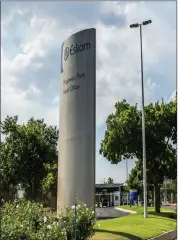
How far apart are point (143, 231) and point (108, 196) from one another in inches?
2332

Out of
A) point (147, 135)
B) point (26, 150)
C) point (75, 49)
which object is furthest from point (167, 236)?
point (26, 150)

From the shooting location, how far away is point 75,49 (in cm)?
1809

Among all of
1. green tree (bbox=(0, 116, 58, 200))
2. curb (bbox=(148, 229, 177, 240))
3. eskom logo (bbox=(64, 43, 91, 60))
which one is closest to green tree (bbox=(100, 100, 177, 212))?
green tree (bbox=(0, 116, 58, 200))

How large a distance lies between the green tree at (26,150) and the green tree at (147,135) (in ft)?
22.3

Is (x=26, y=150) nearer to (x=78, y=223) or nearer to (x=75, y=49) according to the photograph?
(x=75, y=49)

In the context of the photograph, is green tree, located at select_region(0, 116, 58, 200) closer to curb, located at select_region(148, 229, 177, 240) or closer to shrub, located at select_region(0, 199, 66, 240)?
curb, located at select_region(148, 229, 177, 240)

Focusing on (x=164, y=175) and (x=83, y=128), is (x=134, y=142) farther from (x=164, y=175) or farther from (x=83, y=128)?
(x=83, y=128)

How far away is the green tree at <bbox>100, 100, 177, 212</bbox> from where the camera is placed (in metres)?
31.7

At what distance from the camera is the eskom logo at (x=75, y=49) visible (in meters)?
17.8

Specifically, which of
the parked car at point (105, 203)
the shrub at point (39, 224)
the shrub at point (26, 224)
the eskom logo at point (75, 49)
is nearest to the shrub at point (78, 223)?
the shrub at point (39, 224)

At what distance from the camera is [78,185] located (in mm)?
16750

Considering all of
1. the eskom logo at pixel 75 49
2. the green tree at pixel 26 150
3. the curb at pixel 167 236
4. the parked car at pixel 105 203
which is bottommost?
the parked car at pixel 105 203

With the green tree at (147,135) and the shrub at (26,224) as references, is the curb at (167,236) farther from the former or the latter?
the green tree at (147,135)

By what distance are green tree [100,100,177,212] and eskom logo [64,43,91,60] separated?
1361 centimetres
